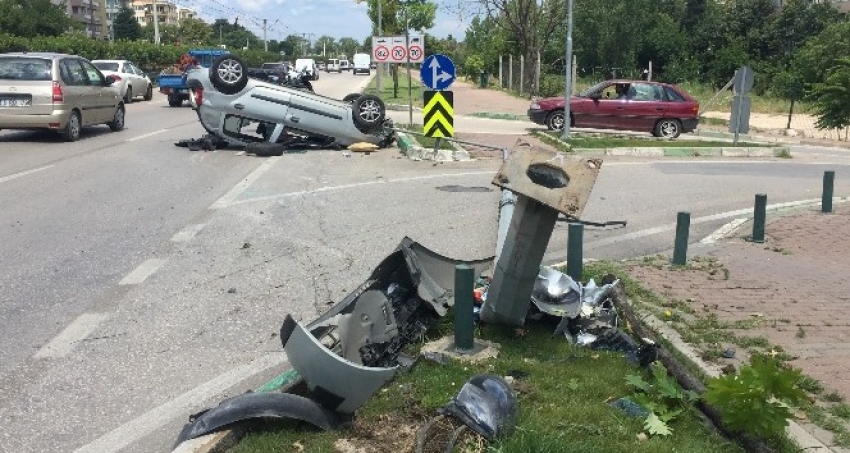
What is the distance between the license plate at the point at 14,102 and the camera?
16.3 metres

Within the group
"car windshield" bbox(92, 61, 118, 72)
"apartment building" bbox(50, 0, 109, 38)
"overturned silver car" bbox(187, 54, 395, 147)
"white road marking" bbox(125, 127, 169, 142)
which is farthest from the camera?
"apartment building" bbox(50, 0, 109, 38)

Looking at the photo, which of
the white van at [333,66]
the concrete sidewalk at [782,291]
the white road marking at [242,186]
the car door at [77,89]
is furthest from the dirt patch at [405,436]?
Result: the white van at [333,66]

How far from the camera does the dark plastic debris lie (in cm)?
388

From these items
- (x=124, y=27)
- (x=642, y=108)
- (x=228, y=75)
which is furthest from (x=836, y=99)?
(x=124, y=27)

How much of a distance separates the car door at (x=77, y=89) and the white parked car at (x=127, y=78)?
1107 centimetres

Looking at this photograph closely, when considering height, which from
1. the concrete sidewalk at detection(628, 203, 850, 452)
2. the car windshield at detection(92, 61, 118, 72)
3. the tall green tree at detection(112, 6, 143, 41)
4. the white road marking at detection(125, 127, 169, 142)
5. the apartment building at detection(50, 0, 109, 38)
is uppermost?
the apartment building at detection(50, 0, 109, 38)

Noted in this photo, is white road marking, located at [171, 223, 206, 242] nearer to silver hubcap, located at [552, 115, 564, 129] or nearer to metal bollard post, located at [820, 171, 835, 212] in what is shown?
metal bollard post, located at [820, 171, 835, 212]

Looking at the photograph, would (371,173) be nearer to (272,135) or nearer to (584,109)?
(272,135)

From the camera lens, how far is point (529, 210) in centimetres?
479

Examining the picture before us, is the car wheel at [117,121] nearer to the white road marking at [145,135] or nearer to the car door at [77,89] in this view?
the white road marking at [145,135]

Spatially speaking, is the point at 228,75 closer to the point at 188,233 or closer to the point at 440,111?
the point at 440,111

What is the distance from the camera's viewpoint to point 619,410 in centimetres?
429

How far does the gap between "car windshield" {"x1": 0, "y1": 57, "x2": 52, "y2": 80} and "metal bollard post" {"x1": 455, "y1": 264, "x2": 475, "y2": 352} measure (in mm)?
14252

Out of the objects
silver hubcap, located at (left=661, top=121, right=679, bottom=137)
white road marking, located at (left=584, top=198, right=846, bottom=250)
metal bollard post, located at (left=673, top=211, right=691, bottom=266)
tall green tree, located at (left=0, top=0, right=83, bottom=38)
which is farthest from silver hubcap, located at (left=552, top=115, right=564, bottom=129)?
tall green tree, located at (left=0, top=0, right=83, bottom=38)
